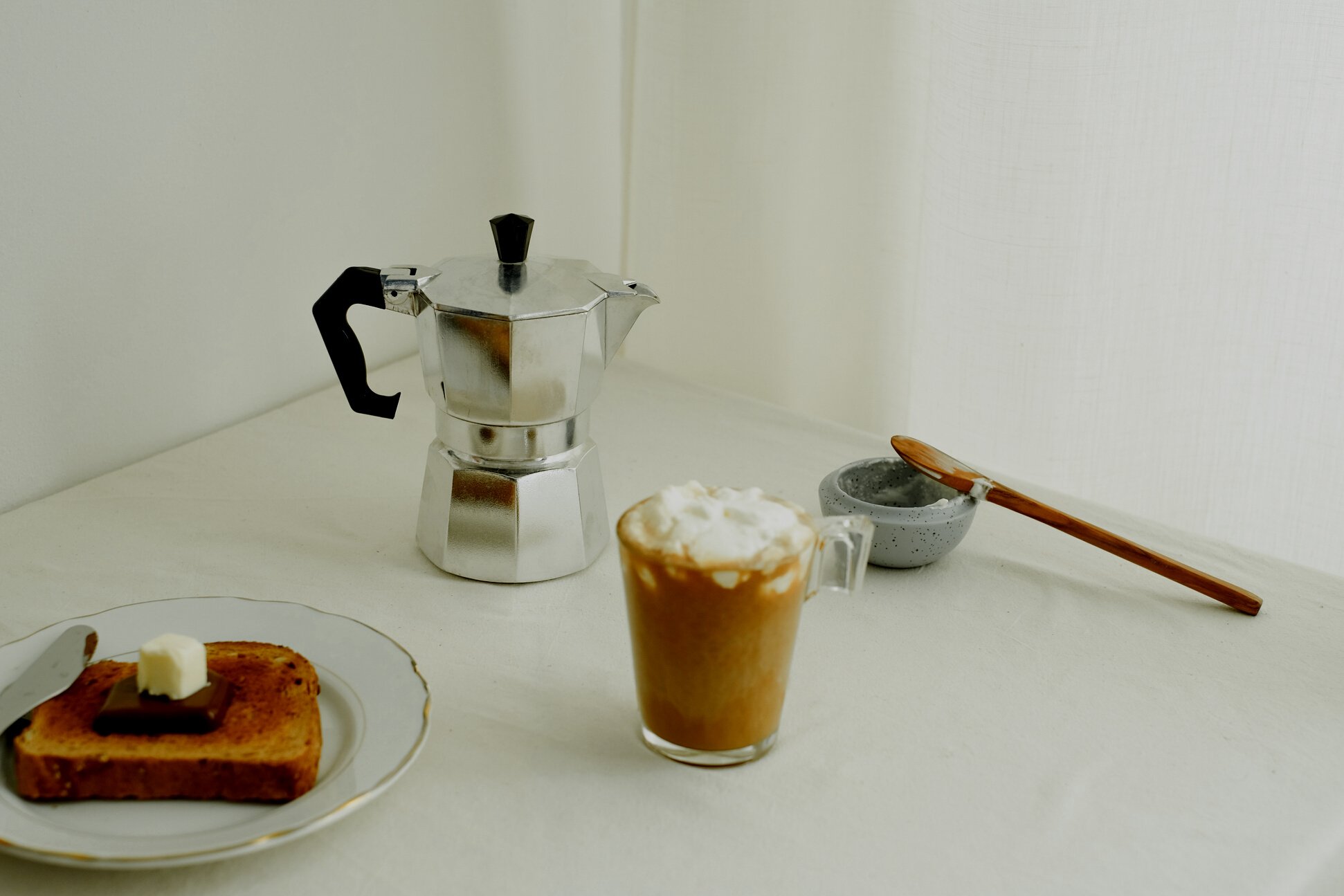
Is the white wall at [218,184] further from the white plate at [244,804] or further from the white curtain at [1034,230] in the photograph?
the white plate at [244,804]

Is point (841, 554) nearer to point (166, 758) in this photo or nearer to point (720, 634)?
point (720, 634)

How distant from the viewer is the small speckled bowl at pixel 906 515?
2.46 ft

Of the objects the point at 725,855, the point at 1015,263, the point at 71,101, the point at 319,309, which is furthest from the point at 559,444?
the point at 1015,263

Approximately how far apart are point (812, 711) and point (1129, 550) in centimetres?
28

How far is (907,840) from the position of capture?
538mm

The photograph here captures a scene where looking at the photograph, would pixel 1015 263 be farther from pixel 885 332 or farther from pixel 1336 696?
pixel 1336 696

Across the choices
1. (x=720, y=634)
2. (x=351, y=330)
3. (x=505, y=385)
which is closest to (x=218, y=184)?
(x=351, y=330)

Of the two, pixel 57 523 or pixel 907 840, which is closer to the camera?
pixel 907 840

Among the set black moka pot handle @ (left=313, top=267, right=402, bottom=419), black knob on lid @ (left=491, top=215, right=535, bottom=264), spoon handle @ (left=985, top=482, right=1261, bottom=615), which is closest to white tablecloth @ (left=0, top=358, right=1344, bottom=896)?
spoon handle @ (left=985, top=482, right=1261, bottom=615)

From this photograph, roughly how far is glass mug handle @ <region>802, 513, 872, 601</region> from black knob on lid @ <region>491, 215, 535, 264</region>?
28 cm

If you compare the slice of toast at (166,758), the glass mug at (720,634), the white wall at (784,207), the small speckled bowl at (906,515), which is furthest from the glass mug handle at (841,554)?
the white wall at (784,207)

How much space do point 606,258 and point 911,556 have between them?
0.76 metres

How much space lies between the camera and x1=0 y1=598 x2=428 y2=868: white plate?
486 millimetres

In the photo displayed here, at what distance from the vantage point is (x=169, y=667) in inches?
20.9
